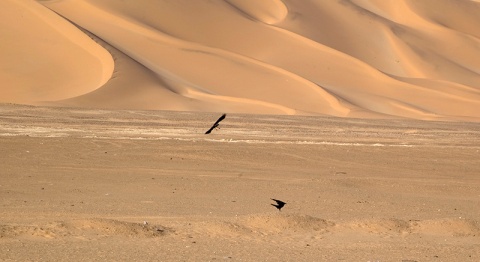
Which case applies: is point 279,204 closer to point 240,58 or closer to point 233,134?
point 233,134

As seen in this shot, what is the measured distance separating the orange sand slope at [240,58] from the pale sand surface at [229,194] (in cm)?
976

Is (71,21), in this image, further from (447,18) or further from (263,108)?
(447,18)

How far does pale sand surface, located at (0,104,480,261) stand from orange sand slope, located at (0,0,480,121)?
9.76m

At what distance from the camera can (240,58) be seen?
128 feet

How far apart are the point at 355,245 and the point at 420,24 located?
48.2m

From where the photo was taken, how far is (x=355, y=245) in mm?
8086

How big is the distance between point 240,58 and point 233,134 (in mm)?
19575

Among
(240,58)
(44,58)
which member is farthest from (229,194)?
(240,58)

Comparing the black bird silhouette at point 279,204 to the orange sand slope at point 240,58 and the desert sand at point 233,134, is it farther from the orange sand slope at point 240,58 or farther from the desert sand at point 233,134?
the orange sand slope at point 240,58

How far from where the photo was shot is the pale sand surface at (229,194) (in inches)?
305

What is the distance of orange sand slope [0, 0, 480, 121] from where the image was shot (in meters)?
30.8

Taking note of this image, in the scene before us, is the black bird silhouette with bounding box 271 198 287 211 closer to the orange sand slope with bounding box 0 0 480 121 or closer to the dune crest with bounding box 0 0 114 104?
the orange sand slope with bounding box 0 0 480 121

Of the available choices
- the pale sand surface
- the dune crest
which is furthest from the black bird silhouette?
the dune crest

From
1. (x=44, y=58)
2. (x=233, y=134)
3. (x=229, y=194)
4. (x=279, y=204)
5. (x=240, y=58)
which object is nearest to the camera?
(x=279, y=204)
